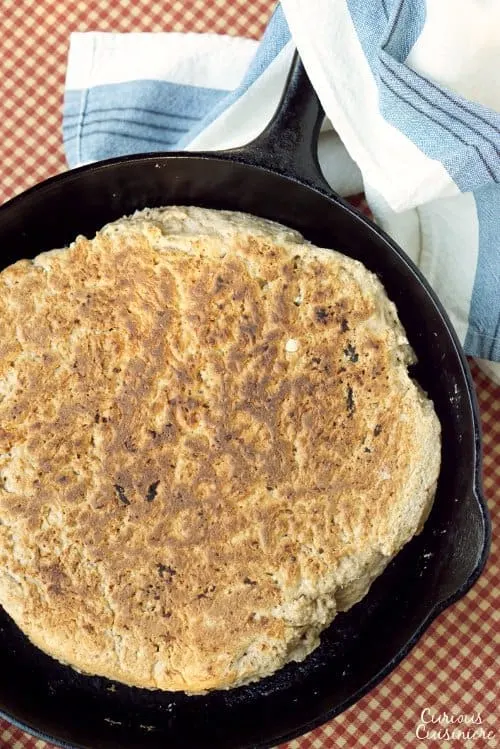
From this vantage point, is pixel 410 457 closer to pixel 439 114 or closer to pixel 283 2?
pixel 439 114

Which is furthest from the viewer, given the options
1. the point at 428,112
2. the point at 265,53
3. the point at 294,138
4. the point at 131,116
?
the point at 131,116

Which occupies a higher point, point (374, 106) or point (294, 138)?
point (374, 106)

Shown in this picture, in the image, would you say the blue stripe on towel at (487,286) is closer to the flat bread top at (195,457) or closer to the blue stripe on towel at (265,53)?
the flat bread top at (195,457)

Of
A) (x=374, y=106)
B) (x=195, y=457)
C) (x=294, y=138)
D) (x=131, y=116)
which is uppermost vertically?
(x=374, y=106)

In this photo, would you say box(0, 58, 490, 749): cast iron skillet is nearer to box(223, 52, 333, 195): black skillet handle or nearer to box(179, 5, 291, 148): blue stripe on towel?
box(223, 52, 333, 195): black skillet handle

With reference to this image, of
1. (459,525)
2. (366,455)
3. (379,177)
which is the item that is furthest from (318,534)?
(379,177)

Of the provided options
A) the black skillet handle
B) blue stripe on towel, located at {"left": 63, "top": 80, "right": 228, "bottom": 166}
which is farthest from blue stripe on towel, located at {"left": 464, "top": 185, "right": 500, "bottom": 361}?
blue stripe on towel, located at {"left": 63, "top": 80, "right": 228, "bottom": 166}

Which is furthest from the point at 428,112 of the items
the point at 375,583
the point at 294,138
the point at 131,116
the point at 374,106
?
the point at 375,583

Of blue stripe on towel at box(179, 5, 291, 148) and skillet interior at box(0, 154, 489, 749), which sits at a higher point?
blue stripe on towel at box(179, 5, 291, 148)

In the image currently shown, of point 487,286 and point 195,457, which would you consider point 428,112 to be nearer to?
point 487,286
